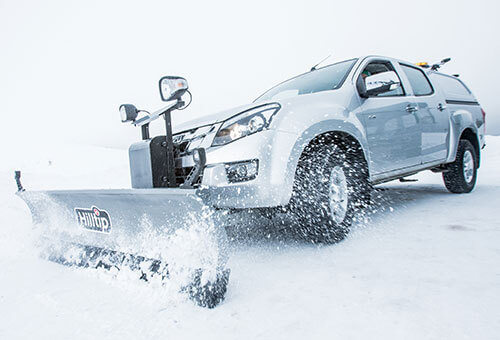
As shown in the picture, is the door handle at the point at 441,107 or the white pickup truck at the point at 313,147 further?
the door handle at the point at 441,107

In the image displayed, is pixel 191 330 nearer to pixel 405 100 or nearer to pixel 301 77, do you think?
pixel 301 77

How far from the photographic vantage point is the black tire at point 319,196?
2.23 m

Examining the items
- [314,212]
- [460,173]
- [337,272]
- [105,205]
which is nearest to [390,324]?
[337,272]

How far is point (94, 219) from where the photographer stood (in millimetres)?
2307

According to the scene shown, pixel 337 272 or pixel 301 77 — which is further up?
pixel 301 77

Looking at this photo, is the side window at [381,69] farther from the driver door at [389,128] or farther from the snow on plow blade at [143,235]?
the snow on plow blade at [143,235]

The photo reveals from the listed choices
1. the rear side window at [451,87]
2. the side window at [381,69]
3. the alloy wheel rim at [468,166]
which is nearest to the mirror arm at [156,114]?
the side window at [381,69]

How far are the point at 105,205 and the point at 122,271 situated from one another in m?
0.45

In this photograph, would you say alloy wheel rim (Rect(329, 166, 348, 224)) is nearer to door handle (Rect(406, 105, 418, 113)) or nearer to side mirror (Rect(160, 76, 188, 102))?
side mirror (Rect(160, 76, 188, 102))

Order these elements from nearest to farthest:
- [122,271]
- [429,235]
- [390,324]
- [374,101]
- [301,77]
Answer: [390,324]
[122,271]
[429,235]
[374,101]
[301,77]

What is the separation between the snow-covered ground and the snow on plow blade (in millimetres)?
102

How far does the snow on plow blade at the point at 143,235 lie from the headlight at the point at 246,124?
62cm

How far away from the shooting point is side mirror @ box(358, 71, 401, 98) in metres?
2.79

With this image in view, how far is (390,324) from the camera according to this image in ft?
4.32
